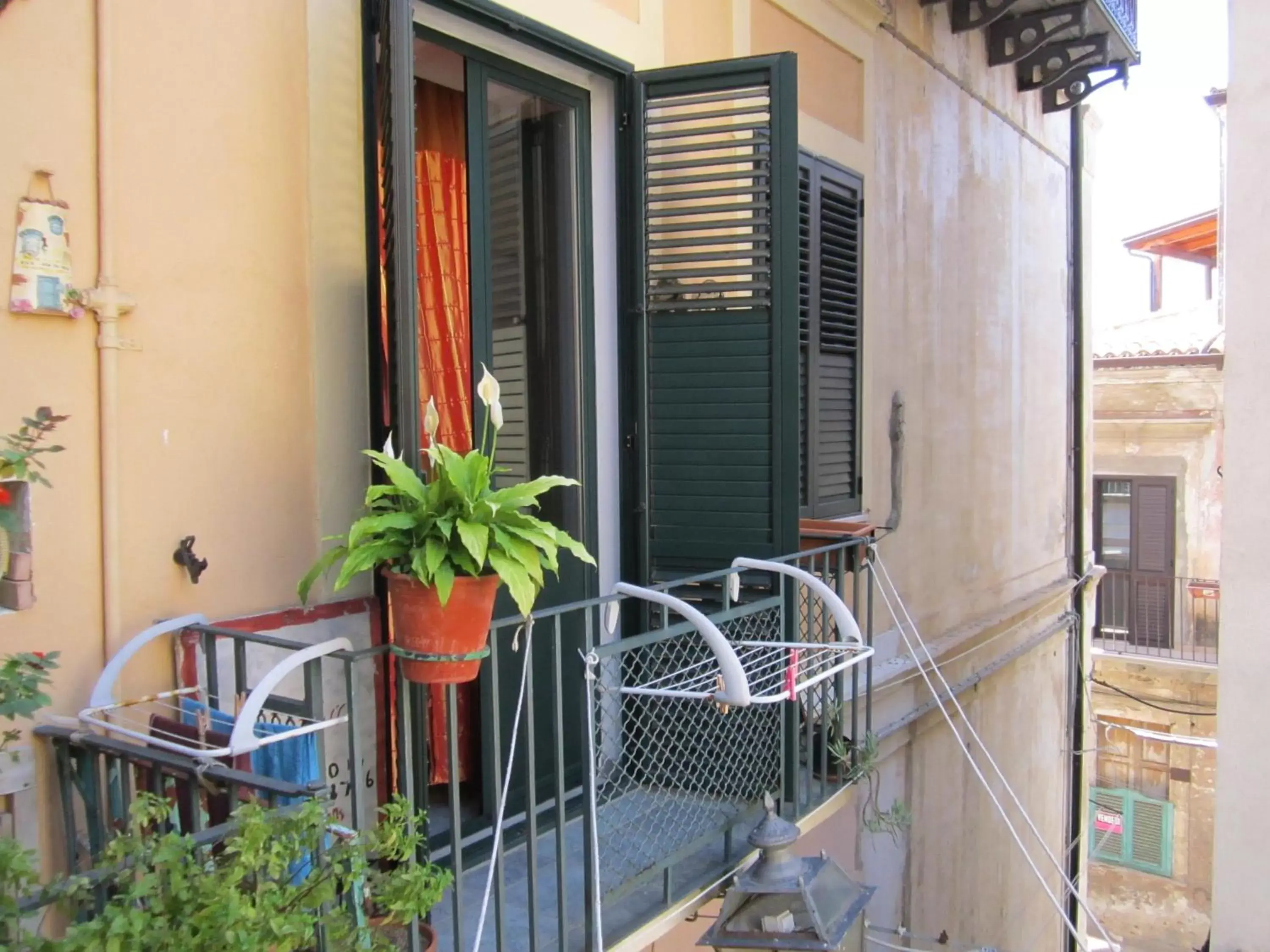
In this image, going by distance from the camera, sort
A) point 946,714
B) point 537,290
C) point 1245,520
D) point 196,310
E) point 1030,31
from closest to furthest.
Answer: point 196,310 → point 1245,520 → point 537,290 → point 946,714 → point 1030,31

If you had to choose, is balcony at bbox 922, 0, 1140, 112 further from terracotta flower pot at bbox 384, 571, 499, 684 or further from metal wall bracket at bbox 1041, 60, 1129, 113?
terracotta flower pot at bbox 384, 571, 499, 684

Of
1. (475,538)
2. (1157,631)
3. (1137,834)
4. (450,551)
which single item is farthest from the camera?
(1157,631)

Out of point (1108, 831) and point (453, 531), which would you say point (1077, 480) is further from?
point (453, 531)

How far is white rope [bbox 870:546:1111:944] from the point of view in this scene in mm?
4695

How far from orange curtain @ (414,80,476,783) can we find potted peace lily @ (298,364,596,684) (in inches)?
53.3

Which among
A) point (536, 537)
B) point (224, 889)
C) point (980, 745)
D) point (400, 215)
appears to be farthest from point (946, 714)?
point (224, 889)

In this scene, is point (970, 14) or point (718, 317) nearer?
point (718, 317)

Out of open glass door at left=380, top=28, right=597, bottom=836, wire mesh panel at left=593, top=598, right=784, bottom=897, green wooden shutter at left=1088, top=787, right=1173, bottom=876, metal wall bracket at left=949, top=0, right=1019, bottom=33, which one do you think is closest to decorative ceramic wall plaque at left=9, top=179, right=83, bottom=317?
open glass door at left=380, top=28, right=597, bottom=836

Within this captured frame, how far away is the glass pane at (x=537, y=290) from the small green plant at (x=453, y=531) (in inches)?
61.9

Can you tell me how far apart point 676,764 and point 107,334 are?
2590 millimetres

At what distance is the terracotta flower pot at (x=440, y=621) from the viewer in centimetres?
271

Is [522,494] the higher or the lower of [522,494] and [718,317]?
the lower

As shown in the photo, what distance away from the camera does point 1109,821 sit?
16891 millimetres

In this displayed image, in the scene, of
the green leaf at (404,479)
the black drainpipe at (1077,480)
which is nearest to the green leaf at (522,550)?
the green leaf at (404,479)
